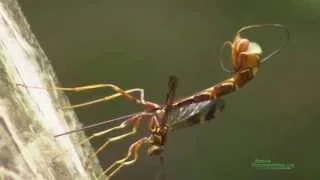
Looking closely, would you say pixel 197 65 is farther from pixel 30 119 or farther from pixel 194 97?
pixel 30 119

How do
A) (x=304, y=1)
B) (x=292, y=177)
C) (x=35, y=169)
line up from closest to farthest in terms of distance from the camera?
1. (x=35, y=169)
2. (x=304, y=1)
3. (x=292, y=177)

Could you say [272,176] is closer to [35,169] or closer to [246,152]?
[246,152]

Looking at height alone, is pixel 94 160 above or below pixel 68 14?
below

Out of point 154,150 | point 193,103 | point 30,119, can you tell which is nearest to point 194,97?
point 193,103

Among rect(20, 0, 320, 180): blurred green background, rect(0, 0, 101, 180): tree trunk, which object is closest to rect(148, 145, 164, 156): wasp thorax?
rect(0, 0, 101, 180): tree trunk

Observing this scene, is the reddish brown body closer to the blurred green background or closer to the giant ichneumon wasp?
the giant ichneumon wasp

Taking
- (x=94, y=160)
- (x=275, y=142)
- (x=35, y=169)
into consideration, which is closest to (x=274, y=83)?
(x=275, y=142)

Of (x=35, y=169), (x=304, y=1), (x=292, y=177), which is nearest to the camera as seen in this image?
(x=35, y=169)

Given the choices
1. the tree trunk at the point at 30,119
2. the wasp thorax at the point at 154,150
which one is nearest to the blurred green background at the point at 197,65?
the tree trunk at the point at 30,119
